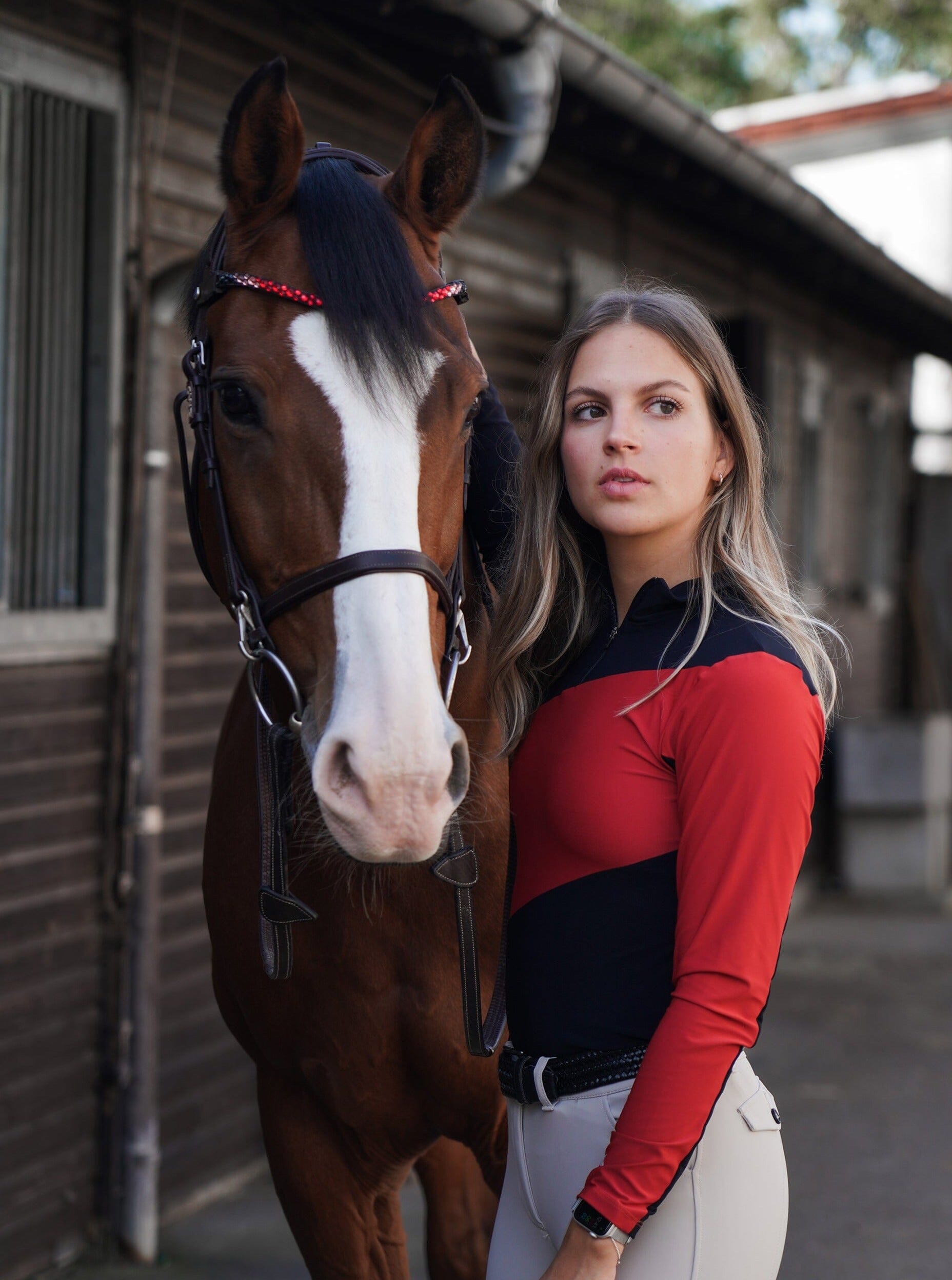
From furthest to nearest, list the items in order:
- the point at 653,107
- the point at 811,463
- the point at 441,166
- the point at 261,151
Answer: the point at 811,463 < the point at 653,107 < the point at 441,166 < the point at 261,151

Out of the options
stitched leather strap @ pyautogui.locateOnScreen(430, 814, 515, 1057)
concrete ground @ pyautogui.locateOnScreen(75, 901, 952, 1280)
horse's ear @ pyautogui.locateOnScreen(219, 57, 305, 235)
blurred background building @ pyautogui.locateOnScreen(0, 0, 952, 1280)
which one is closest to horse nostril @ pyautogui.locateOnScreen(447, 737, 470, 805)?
stitched leather strap @ pyautogui.locateOnScreen(430, 814, 515, 1057)

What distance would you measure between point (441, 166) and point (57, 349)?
1.81 metres

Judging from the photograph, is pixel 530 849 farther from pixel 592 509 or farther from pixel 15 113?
pixel 15 113

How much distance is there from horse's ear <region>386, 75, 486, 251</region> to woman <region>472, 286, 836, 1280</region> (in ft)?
0.91

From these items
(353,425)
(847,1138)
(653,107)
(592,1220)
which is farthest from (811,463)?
(592,1220)

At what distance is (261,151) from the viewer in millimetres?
1617

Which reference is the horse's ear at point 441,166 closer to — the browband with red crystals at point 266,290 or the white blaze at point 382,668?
the browband with red crystals at point 266,290

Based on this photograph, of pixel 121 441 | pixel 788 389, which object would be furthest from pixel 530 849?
pixel 788 389

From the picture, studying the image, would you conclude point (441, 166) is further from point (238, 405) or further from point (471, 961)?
point (471, 961)

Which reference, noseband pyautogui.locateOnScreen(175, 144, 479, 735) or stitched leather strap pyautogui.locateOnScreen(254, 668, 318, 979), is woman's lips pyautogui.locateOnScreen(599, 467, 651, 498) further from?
stitched leather strap pyautogui.locateOnScreen(254, 668, 318, 979)

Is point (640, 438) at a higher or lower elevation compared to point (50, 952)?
higher

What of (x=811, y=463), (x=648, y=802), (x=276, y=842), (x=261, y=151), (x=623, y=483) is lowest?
(x=276, y=842)

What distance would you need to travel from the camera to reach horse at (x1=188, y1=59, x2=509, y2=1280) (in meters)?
1.33

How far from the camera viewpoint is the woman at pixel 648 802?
1.29 meters
